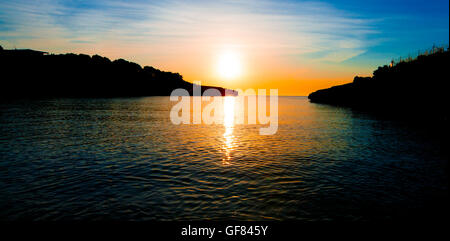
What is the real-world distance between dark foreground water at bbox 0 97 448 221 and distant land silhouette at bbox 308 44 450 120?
31777 millimetres

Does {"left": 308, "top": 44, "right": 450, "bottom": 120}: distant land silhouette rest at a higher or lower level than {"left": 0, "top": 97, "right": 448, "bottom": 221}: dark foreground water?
higher

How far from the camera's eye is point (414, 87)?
60.4 metres

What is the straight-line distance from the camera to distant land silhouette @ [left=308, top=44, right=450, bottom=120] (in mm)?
50312

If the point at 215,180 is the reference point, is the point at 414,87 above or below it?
above

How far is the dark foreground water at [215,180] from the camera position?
1155cm

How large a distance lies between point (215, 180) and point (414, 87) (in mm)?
65496

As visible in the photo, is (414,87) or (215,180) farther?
(414,87)

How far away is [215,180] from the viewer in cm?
1569

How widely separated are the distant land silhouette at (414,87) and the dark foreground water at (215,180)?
3178cm

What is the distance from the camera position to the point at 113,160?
65.9 ft

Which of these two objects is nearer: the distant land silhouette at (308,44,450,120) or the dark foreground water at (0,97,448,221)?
the dark foreground water at (0,97,448,221)
